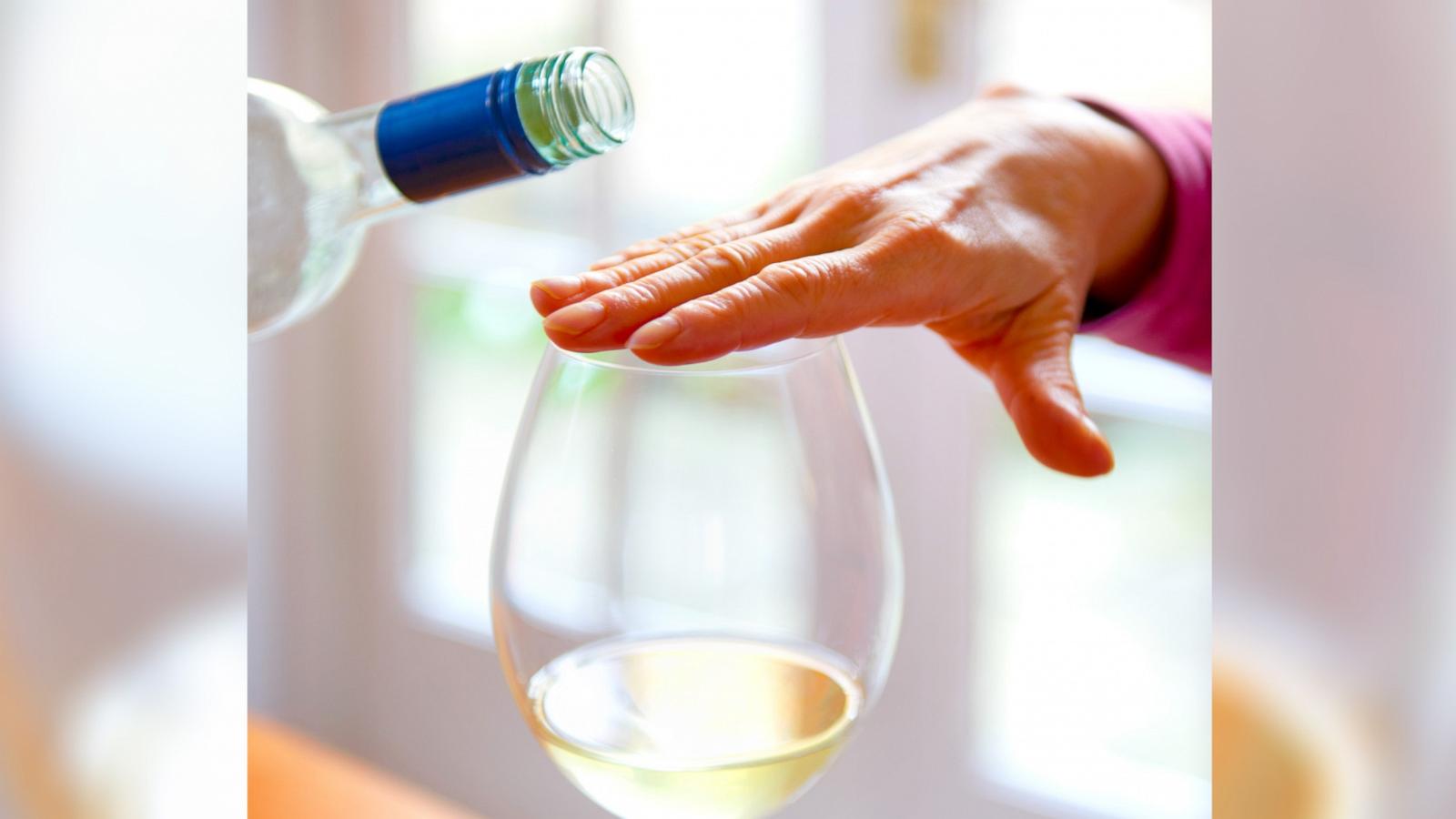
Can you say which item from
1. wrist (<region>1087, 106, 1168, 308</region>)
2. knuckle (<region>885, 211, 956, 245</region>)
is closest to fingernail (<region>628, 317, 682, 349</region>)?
knuckle (<region>885, 211, 956, 245</region>)

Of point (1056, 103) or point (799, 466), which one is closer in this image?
point (799, 466)

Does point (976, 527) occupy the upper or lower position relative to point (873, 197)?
lower

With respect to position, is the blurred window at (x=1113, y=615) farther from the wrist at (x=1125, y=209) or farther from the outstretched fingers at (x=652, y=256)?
the outstretched fingers at (x=652, y=256)

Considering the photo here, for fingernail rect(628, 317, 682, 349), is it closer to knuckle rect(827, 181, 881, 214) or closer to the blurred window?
knuckle rect(827, 181, 881, 214)

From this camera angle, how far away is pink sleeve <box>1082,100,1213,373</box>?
50 cm

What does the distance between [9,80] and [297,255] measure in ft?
0.72

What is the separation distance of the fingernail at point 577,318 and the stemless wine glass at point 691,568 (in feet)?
0.05

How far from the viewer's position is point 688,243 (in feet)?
1.14

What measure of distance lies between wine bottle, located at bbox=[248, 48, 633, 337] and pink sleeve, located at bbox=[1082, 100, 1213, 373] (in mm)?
267

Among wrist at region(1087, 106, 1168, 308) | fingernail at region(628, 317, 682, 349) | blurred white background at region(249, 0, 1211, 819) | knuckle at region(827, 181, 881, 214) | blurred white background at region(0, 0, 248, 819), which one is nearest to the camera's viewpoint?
blurred white background at region(0, 0, 248, 819)

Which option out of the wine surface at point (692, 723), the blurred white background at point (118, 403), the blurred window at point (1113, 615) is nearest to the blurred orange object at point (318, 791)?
the wine surface at point (692, 723)

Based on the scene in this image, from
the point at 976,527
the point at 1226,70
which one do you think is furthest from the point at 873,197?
the point at 976,527

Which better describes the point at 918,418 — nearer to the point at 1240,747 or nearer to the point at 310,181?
the point at 310,181

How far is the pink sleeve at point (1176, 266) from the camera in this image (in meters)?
0.50
